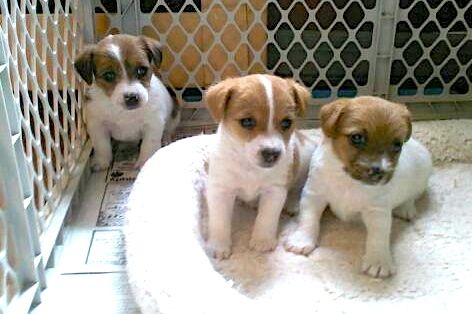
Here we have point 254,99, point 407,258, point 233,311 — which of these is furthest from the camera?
point 407,258

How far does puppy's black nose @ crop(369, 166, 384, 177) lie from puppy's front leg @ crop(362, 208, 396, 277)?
19 cm

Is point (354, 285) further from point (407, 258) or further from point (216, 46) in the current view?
point (216, 46)

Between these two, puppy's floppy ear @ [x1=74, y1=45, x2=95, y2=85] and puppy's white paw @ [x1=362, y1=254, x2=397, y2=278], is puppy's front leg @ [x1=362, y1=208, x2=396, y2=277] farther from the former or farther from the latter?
puppy's floppy ear @ [x1=74, y1=45, x2=95, y2=85]

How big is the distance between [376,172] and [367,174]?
2 cm

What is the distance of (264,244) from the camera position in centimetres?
160

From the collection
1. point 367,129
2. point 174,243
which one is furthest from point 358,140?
point 174,243

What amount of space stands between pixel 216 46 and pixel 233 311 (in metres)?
1.41

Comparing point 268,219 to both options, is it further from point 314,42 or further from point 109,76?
point 314,42

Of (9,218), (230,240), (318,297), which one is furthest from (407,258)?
(9,218)

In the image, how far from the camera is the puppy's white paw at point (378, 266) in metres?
1.50

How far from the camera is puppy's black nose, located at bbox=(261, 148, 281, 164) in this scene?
138 centimetres

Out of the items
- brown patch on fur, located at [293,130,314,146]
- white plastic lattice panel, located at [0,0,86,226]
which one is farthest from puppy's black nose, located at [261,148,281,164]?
white plastic lattice panel, located at [0,0,86,226]

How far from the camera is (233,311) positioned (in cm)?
116

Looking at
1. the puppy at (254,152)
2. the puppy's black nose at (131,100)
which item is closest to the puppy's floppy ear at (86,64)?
the puppy's black nose at (131,100)
